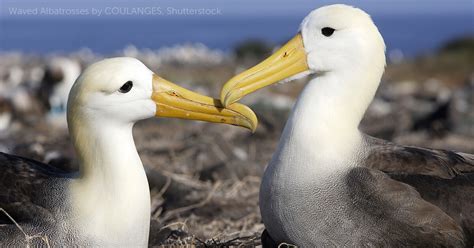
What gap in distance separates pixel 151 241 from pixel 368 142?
50.7 inches

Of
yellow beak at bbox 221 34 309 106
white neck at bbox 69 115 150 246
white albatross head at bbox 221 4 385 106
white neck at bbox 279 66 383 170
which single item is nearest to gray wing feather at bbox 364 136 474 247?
white neck at bbox 279 66 383 170

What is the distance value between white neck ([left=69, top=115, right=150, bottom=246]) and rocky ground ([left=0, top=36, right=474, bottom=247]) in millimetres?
537

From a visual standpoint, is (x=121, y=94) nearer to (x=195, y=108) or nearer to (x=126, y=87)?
(x=126, y=87)

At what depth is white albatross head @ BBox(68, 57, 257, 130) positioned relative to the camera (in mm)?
3998

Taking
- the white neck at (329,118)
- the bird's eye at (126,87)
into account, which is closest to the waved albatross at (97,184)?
the bird's eye at (126,87)

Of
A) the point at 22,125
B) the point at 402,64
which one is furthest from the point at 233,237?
the point at 402,64

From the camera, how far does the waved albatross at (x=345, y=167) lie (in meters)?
4.14

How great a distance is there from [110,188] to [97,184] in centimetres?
6

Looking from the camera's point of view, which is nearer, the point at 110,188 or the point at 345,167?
the point at 110,188

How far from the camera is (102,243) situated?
3.96m

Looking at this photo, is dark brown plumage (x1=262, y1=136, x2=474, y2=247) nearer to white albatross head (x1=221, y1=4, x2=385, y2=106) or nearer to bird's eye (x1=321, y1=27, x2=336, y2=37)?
white albatross head (x1=221, y1=4, x2=385, y2=106)

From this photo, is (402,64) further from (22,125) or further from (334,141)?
(334,141)

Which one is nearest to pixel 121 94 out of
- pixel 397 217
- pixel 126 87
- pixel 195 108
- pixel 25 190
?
pixel 126 87

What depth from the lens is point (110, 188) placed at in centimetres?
400
